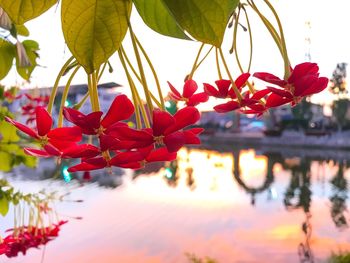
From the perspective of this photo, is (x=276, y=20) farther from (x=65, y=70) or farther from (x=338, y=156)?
(x=338, y=156)

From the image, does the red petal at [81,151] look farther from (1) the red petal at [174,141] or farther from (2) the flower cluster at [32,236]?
(2) the flower cluster at [32,236]

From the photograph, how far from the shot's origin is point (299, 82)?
0.10 meters

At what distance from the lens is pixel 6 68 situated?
0.19m

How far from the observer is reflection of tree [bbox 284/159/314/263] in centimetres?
532

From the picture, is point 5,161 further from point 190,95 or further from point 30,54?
point 190,95

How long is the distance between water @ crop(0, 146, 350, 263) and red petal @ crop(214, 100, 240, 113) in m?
4.37

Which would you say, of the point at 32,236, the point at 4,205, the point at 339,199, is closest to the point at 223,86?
the point at 4,205

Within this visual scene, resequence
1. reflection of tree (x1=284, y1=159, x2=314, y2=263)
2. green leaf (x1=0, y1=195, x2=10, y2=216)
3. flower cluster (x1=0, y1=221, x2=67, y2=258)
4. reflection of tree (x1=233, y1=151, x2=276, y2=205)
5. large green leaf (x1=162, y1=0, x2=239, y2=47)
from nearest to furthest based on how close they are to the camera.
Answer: large green leaf (x1=162, y1=0, x2=239, y2=47) → green leaf (x1=0, y1=195, x2=10, y2=216) → flower cluster (x1=0, y1=221, x2=67, y2=258) → reflection of tree (x1=284, y1=159, x2=314, y2=263) → reflection of tree (x1=233, y1=151, x2=276, y2=205)

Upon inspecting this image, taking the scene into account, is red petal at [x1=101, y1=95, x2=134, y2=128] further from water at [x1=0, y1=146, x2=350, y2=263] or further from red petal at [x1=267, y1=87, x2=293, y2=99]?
water at [x1=0, y1=146, x2=350, y2=263]

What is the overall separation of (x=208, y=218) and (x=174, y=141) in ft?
22.7

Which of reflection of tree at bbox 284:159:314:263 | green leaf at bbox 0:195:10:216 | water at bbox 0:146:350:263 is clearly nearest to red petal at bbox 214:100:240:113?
green leaf at bbox 0:195:10:216

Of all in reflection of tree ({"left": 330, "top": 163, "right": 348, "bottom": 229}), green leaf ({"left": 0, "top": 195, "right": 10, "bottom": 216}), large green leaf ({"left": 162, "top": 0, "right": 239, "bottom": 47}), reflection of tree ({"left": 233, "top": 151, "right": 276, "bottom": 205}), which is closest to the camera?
large green leaf ({"left": 162, "top": 0, "right": 239, "bottom": 47})

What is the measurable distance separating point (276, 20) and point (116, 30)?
0.04m

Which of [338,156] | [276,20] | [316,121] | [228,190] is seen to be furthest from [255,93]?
[338,156]
